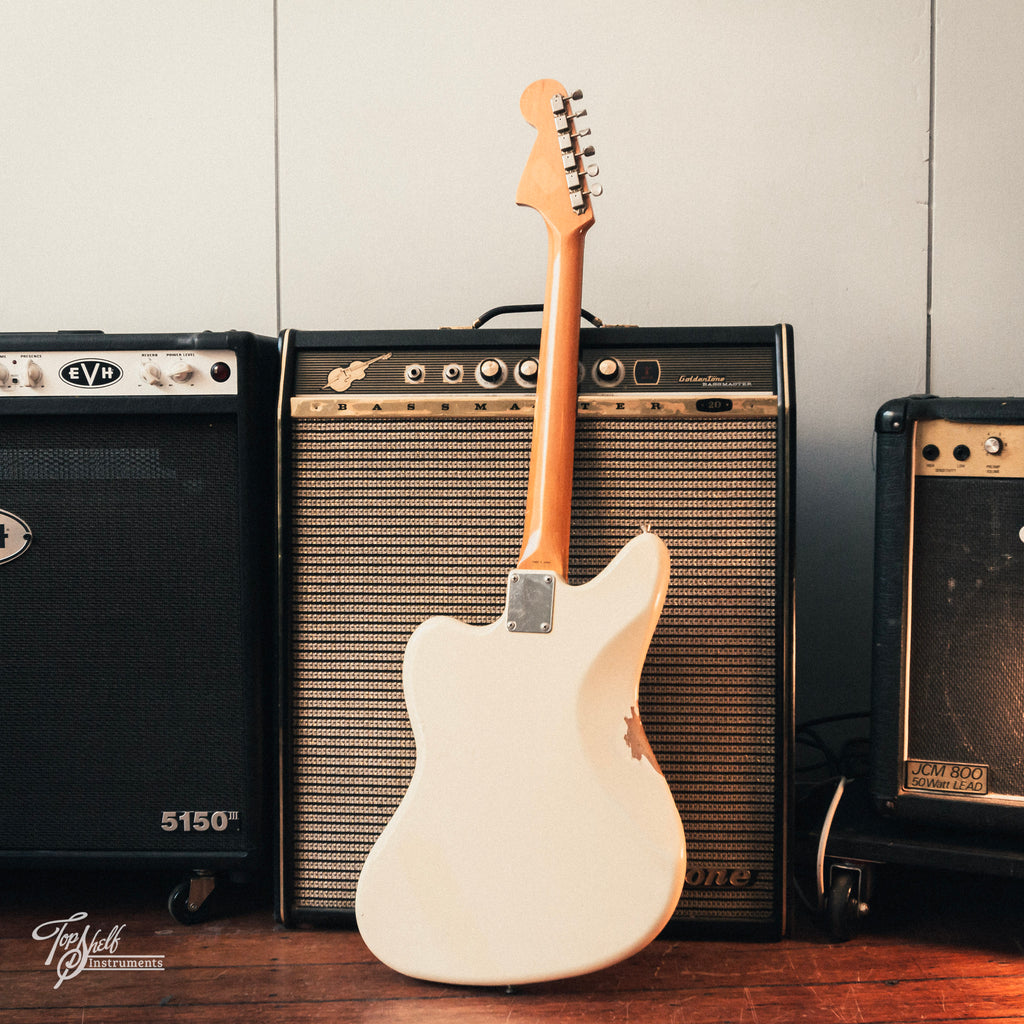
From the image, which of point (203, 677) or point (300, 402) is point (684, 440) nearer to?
point (300, 402)

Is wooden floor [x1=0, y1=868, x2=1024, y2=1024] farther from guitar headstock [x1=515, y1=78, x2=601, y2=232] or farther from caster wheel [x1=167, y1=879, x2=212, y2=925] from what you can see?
guitar headstock [x1=515, y1=78, x2=601, y2=232]

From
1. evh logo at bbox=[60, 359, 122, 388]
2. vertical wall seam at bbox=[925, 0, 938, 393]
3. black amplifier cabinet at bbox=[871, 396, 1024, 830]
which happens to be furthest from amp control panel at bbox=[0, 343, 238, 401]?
vertical wall seam at bbox=[925, 0, 938, 393]

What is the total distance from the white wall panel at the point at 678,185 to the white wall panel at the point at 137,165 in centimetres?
6

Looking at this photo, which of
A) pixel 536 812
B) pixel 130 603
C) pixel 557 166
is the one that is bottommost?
pixel 536 812

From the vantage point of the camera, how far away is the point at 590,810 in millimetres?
703

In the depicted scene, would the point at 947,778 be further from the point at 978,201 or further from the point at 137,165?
the point at 137,165

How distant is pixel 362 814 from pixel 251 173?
90 centimetres

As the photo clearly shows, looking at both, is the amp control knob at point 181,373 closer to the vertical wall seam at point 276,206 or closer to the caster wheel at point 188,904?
the vertical wall seam at point 276,206

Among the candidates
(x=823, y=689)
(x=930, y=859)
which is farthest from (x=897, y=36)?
(x=930, y=859)

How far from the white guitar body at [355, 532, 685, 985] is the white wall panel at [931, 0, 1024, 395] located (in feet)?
2.20

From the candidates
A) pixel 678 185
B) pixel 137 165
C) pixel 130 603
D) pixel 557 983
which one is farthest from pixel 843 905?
pixel 137 165

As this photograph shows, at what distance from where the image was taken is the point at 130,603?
2.78 ft

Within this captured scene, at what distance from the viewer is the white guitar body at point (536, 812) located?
69 centimetres

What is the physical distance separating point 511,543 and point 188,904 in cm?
51
